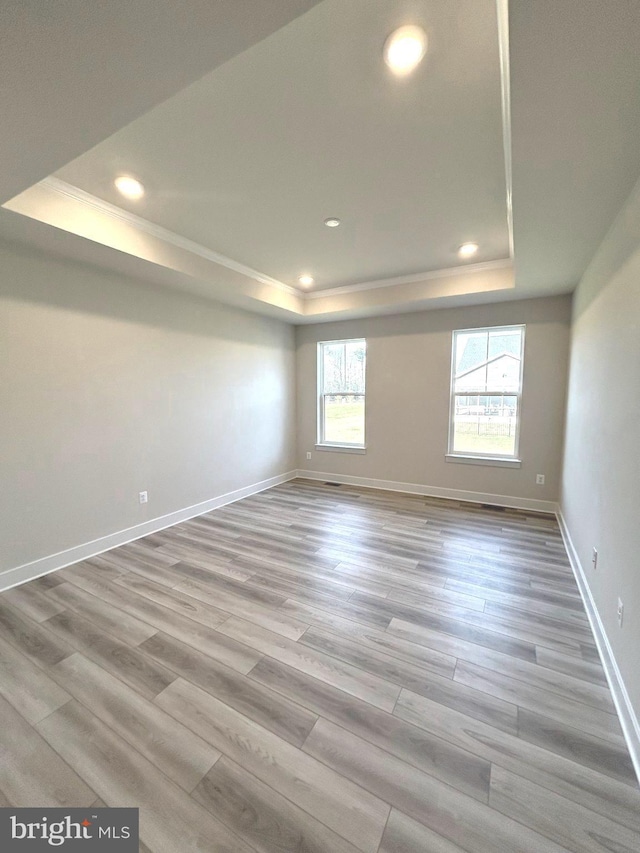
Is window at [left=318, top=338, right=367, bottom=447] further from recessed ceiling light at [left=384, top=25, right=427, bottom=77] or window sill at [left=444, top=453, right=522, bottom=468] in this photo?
recessed ceiling light at [left=384, top=25, right=427, bottom=77]

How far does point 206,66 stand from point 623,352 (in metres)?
2.28

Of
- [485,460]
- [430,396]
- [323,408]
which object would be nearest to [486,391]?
[430,396]

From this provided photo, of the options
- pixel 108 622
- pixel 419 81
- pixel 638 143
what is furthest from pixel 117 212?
pixel 638 143

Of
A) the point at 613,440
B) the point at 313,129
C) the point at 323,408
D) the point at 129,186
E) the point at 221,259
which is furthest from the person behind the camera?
the point at 323,408

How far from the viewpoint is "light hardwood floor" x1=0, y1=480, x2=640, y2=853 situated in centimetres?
113

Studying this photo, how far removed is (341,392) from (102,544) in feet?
11.9

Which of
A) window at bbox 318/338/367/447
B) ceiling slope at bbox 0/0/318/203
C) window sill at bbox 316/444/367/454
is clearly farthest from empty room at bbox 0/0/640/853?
window sill at bbox 316/444/367/454

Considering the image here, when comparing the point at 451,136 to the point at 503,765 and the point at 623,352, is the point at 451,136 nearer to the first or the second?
the point at 623,352

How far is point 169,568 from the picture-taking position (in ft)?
9.02

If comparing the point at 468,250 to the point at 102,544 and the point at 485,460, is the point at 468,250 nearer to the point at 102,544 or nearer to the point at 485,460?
the point at 485,460

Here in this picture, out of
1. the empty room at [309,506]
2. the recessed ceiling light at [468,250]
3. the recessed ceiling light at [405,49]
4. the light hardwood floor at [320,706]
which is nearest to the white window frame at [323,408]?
the empty room at [309,506]

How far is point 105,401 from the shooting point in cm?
301

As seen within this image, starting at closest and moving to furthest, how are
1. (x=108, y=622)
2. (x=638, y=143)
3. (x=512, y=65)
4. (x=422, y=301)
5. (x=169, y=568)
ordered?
(x=512, y=65) → (x=638, y=143) → (x=108, y=622) → (x=169, y=568) → (x=422, y=301)

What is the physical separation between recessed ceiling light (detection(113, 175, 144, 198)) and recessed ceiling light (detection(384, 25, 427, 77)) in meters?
1.69
